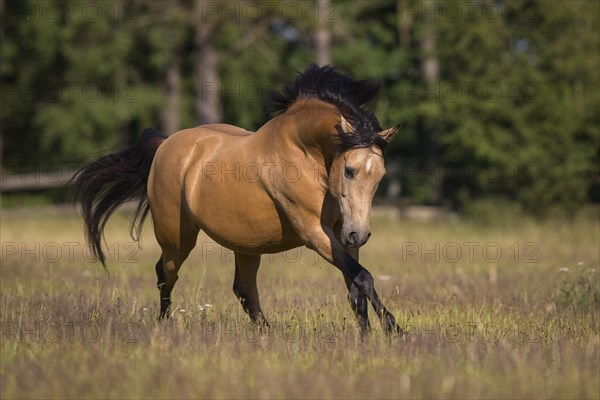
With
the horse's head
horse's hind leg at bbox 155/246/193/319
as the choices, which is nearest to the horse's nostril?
the horse's head

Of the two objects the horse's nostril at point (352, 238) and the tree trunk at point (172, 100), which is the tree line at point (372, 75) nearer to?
the tree trunk at point (172, 100)

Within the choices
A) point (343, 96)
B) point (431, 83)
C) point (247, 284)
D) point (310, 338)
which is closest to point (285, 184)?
point (343, 96)

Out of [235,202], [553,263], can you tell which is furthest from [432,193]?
[235,202]

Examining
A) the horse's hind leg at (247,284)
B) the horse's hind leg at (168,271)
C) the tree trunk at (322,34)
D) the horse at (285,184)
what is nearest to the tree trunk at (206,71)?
the tree trunk at (322,34)

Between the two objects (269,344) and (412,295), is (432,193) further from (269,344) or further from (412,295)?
(269,344)

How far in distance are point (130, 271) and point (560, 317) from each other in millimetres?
6253

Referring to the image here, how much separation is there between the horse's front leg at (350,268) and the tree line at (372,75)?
12882 millimetres

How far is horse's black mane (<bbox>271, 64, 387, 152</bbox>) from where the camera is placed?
20.9 ft

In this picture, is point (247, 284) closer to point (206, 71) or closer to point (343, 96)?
point (343, 96)

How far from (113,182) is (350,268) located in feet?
11.4

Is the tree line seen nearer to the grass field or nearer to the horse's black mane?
the grass field

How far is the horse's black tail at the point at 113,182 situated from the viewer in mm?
9070

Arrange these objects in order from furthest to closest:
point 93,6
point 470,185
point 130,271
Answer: point 470,185, point 93,6, point 130,271

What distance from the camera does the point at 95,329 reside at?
6598 mm
